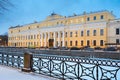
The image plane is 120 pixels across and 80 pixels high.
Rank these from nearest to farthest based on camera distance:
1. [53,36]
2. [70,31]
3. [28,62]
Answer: [28,62], [70,31], [53,36]

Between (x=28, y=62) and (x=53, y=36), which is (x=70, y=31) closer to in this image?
(x=53, y=36)

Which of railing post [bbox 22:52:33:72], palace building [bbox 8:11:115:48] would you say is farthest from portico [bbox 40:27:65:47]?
railing post [bbox 22:52:33:72]

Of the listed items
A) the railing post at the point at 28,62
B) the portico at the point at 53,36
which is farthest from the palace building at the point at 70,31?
the railing post at the point at 28,62

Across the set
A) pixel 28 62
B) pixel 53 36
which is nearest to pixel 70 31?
pixel 53 36

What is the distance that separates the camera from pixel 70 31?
67.6 m

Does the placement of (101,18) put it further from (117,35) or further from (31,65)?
(31,65)

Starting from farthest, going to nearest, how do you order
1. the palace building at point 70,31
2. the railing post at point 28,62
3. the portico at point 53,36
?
the portico at point 53,36 → the palace building at point 70,31 → the railing post at point 28,62

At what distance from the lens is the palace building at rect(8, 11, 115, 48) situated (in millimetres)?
58838

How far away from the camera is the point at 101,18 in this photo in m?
58.6

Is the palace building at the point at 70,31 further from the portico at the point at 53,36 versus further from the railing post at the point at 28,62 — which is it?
the railing post at the point at 28,62

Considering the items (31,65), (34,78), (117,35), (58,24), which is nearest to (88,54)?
(31,65)

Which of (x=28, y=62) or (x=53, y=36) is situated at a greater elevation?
(x=53, y=36)

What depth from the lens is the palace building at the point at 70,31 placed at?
58838 mm

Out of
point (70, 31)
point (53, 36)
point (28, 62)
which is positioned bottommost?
point (28, 62)
